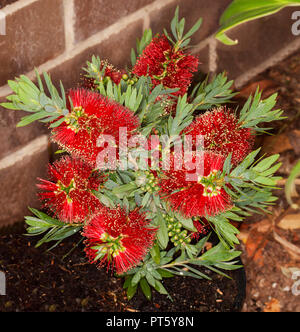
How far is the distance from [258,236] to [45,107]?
0.81m

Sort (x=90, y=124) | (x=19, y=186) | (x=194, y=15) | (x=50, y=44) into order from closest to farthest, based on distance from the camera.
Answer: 1. (x=90, y=124)
2. (x=50, y=44)
3. (x=19, y=186)
4. (x=194, y=15)

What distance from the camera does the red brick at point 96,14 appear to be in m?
0.91

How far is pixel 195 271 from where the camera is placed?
3.05 feet

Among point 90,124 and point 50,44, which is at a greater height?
point 50,44

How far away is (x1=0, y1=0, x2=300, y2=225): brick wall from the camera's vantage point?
Result: 2.70 feet

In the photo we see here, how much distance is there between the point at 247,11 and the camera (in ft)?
2.47

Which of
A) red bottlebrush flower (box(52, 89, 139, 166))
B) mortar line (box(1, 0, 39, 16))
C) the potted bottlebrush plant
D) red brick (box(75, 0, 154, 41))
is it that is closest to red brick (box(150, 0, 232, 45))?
red brick (box(75, 0, 154, 41))

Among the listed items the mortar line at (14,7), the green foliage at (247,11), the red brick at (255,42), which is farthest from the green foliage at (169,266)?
the red brick at (255,42)

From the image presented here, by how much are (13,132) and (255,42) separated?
906 mm

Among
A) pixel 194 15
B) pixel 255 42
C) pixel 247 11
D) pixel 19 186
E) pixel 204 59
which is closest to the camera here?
pixel 247 11

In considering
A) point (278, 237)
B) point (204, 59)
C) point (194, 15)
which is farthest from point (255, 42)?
point (278, 237)

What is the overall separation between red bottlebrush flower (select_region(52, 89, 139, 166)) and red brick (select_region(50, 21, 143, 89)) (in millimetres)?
241

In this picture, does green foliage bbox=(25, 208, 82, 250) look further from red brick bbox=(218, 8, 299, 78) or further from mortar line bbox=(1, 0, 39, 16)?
red brick bbox=(218, 8, 299, 78)

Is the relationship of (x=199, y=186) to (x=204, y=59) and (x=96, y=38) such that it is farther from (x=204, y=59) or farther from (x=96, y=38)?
(x=204, y=59)
